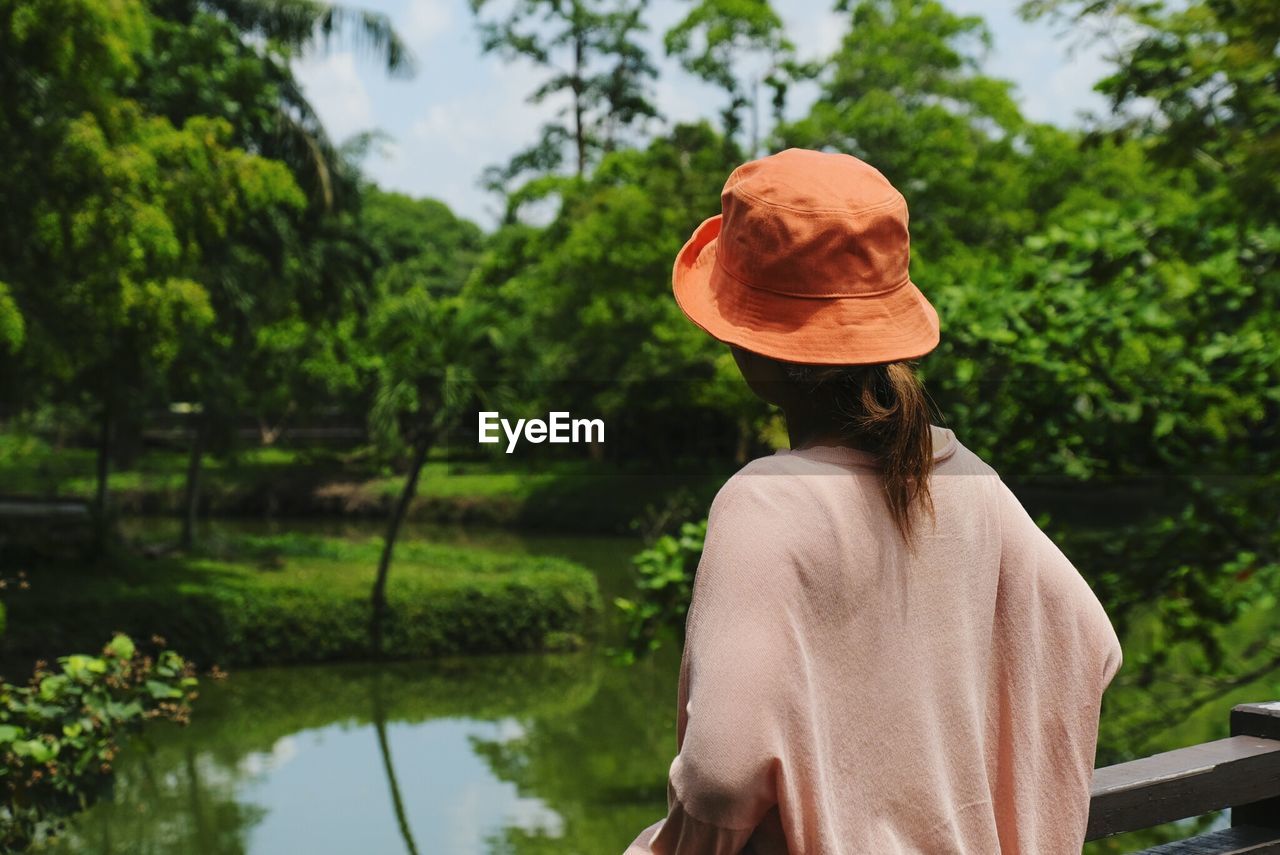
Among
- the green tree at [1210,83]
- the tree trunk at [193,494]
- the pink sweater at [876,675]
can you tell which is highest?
the green tree at [1210,83]

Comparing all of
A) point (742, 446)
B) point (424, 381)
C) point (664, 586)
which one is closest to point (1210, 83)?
point (664, 586)

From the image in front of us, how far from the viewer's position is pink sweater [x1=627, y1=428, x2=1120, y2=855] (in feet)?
2.88

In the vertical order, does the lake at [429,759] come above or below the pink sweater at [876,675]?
below

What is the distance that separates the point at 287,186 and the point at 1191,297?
814cm

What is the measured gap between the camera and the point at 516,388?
17328 millimetres

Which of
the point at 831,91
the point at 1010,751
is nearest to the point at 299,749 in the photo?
the point at 1010,751

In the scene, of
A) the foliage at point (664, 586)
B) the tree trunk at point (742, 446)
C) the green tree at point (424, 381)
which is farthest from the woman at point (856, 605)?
the tree trunk at point (742, 446)

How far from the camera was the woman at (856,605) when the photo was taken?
0.88 m

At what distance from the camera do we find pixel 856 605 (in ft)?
3.10

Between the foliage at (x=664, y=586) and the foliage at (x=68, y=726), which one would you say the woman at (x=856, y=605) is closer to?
the foliage at (x=68, y=726)

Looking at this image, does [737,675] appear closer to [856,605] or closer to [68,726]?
[856,605]

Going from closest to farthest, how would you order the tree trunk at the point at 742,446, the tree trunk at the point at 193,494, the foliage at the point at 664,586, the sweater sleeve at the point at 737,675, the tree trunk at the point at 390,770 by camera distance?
the sweater sleeve at the point at 737,675 → the foliage at the point at 664,586 → the tree trunk at the point at 390,770 → the tree trunk at the point at 193,494 → the tree trunk at the point at 742,446

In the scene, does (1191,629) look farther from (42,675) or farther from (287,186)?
(287,186)

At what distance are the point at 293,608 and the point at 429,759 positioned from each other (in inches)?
132
